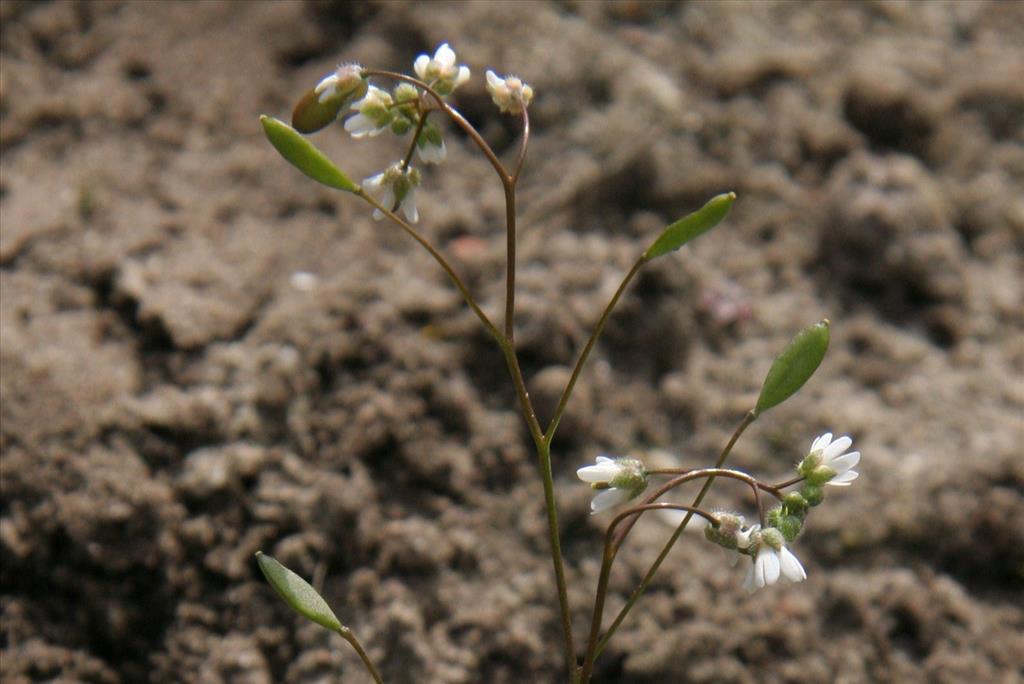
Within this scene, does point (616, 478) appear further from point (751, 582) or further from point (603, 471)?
point (751, 582)

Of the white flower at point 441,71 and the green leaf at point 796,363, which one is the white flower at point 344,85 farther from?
the green leaf at point 796,363

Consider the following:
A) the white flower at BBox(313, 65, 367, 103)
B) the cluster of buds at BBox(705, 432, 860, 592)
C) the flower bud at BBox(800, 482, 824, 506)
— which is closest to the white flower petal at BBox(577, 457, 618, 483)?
the cluster of buds at BBox(705, 432, 860, 592)

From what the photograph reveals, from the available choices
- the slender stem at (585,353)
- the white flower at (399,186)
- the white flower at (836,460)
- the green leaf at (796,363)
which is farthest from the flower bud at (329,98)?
the white flower at (836,460)

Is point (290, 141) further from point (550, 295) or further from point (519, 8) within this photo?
point (519, 8)

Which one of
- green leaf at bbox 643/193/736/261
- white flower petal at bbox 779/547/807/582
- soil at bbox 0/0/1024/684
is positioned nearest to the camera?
white flower petal at bbox 779/547/807/582

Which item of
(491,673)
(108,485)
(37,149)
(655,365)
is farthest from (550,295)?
(37,149)

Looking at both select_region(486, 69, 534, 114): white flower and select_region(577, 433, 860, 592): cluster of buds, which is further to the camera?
select_region(486, 69, 534, 114): white flower

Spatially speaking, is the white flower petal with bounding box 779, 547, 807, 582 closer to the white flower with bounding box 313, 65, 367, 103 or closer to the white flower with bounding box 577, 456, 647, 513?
the white flower with bounding box 577, 456, 647, 513
